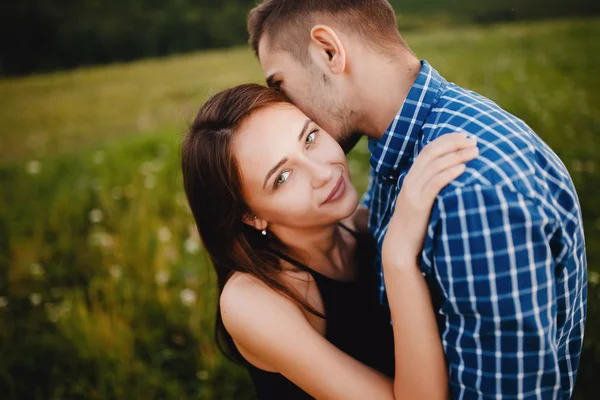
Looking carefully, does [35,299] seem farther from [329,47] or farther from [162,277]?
[329,47]

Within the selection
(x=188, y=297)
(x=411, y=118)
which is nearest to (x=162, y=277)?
(x=188, y=297)

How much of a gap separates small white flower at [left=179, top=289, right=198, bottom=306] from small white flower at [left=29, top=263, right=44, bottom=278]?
1169 mm

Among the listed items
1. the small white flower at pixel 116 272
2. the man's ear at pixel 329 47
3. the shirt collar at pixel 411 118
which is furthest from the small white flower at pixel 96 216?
the shirt collar at pixel 411 118

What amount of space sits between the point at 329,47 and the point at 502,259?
0.93 meters

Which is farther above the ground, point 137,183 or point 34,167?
point 137,183

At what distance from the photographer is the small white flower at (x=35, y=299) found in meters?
3.16

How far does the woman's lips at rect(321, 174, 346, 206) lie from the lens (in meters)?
1.75

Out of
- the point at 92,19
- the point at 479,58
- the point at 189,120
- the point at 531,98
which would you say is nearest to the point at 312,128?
the point at 189,120

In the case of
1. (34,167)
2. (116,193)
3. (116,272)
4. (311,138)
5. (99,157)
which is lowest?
(34,167)

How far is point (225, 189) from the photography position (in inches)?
71.2

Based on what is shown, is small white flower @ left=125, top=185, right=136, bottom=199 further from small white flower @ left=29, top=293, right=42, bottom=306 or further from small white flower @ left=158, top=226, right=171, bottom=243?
small white flower @ left=29, top=293, right=42, bottom=306

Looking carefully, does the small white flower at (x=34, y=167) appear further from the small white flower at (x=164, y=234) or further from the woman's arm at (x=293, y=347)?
the woman's arm at (x=293, y=347)

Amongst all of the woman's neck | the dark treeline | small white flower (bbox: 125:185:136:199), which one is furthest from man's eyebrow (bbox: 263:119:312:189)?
the dark treeline

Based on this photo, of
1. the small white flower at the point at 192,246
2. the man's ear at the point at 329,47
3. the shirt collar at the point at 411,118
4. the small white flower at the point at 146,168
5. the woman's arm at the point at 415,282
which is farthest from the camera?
the small white flower at the point at 146,168
